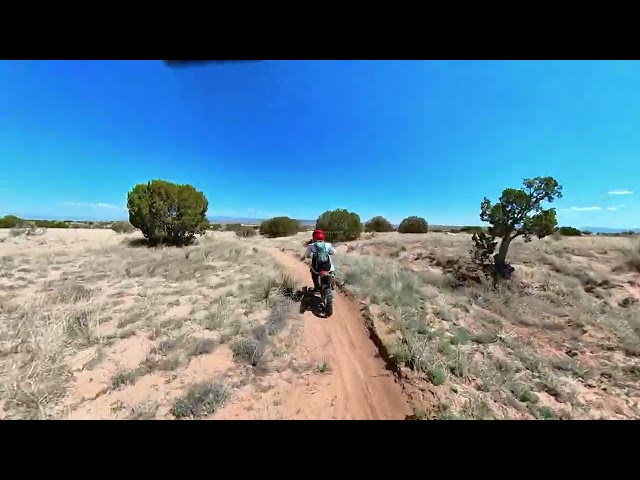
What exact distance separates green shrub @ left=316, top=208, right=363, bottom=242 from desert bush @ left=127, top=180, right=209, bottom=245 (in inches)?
497

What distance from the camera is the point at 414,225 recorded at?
121 feet

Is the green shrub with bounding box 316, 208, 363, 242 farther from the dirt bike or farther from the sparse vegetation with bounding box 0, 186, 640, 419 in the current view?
the dirt bike

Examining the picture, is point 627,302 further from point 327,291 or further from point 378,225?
point 378,225

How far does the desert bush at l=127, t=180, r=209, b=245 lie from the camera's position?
2073 centimetres

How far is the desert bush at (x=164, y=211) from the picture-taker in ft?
68.0

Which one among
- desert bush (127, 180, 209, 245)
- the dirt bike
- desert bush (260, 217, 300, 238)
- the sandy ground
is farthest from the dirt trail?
desert bush (260, 217, 300, 238)

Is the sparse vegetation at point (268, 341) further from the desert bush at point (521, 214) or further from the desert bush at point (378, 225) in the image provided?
the desert bush at point (378, 225)

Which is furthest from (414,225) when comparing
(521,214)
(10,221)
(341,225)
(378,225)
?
(10,221)

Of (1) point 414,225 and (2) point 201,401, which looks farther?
(1) point 414,225

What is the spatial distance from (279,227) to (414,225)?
58.5 ft
